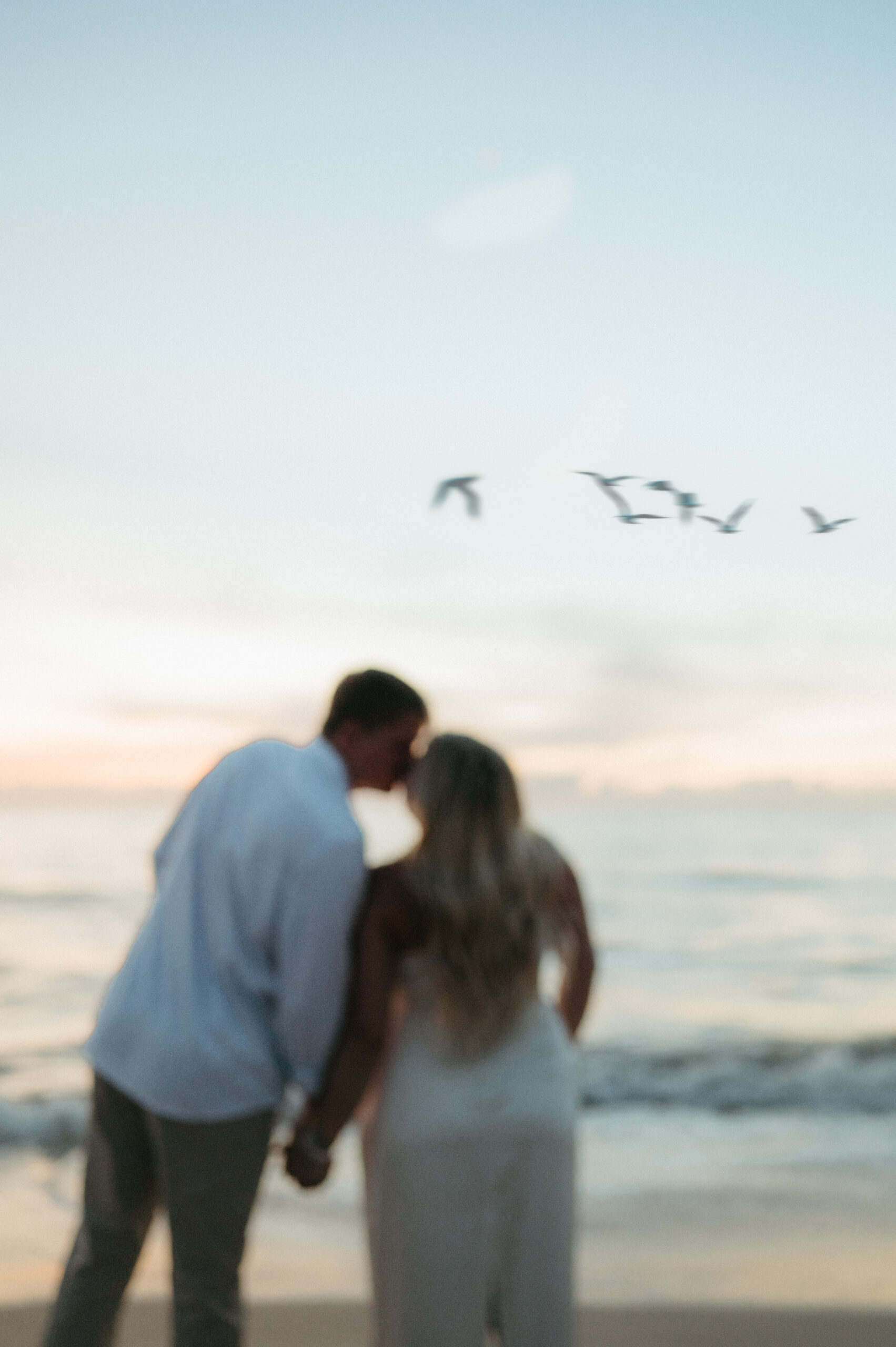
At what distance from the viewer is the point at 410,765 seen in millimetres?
2270

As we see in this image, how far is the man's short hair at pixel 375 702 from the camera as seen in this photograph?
2.22 m

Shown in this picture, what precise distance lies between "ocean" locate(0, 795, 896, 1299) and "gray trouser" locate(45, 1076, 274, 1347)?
7.41 feet

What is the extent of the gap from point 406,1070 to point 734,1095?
21.9 feet

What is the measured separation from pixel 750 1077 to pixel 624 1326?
5.45 m

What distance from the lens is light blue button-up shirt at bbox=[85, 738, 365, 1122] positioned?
1.97m

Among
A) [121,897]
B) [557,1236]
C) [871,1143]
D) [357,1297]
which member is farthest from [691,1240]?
[121,897]

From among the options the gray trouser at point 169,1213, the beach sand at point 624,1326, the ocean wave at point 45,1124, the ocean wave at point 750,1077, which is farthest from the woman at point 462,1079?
the ocean wave at point 750,1077

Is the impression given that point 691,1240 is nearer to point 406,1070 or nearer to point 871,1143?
point 871,1143

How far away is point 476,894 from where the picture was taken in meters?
1.96

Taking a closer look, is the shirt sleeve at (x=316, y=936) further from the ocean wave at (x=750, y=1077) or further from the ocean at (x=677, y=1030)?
the ocean wave at (x=750, y=1077)

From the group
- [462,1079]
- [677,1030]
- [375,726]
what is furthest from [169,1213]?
[677,1030]

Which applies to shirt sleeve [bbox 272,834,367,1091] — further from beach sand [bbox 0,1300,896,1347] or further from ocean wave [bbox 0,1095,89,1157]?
ocean wave [bbox 0,1095,89,1157]

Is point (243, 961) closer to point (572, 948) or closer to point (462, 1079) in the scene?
point (462, 1079)

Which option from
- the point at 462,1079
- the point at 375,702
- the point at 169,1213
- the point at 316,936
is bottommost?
the point at 169,1213
